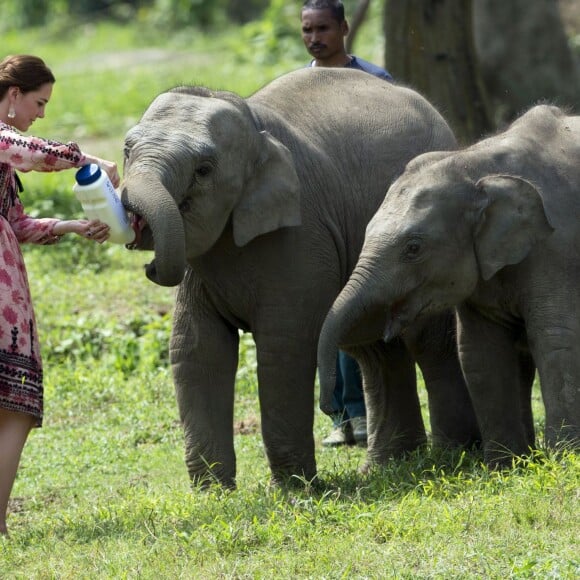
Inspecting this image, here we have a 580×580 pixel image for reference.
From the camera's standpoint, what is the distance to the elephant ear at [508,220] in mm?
5895

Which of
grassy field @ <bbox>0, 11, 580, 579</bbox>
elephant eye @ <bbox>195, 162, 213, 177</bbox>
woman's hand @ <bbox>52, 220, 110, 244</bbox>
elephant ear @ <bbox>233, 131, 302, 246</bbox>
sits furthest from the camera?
elephant ear @ <bbox>233, 131, 302, 246</bbox>

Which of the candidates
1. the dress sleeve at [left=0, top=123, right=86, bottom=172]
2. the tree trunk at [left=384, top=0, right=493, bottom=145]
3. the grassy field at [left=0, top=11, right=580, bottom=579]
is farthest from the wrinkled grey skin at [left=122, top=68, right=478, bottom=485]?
the tree trunk at [left=384, top=0, right=493, bottom=145]

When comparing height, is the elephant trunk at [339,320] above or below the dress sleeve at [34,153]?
below

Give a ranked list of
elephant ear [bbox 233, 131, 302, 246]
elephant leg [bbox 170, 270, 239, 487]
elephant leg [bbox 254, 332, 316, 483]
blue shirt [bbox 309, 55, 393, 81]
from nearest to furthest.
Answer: elephant ear [bbox 233, 131, 302, 246] → elephant leg [bbox 254, 332, 316, 483] → elephant leg [bbox 170, 270, 239, 487] → blue shirt [bbox 309, 55, 393, 81]

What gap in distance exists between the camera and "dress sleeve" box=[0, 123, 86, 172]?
5.64 metres

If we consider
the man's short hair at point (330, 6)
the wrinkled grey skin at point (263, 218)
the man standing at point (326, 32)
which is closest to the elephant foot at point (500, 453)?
the wrinkled grey skin at point (263, 218)

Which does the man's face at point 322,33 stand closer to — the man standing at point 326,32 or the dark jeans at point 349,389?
the man standing at point 326,32

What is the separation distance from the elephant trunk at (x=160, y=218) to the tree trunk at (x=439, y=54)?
5.01 metres

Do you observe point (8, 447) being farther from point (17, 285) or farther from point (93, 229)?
A: point (93, 229)

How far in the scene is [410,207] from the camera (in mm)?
5891

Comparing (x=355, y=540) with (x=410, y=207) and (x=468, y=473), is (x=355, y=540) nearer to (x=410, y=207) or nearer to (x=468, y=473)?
(x=468, y=473)

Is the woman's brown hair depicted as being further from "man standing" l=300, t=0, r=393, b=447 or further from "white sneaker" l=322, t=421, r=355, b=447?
"white sneaker" l=322, t=421, r=355, b=447

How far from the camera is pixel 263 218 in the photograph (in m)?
6.10

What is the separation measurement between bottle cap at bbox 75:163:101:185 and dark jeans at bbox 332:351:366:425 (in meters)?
2.62
